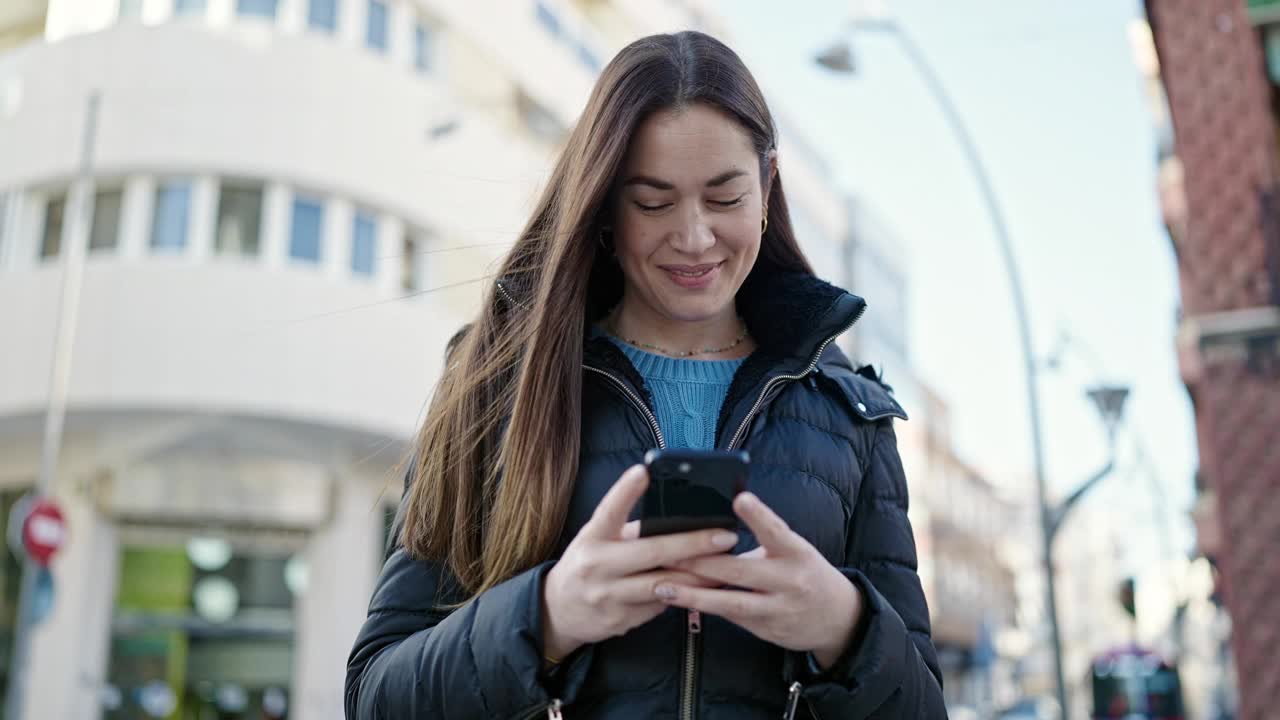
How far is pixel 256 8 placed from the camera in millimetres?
17594

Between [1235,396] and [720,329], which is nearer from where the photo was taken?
[720,329]

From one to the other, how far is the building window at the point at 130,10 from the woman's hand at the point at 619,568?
58.6ft

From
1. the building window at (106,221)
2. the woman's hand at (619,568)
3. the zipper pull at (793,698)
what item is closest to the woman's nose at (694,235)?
the woman's hand at (619,568)

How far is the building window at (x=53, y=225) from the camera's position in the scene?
1750 cm

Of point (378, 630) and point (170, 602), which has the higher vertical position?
point (170, 602)

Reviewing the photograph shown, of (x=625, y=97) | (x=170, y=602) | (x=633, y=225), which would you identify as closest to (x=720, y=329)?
(x=633, y=225)

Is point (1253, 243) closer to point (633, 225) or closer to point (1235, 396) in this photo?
point (1235, 396)

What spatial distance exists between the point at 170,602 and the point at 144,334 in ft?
13.5

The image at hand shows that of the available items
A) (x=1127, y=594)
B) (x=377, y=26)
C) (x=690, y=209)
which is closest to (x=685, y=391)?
(x=690, y=209)

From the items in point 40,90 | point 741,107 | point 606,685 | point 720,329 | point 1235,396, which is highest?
point 40,90

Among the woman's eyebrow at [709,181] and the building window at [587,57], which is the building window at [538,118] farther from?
the woman's eyebrow at [709,181]

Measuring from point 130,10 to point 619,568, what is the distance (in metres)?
18.1

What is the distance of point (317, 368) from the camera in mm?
16953

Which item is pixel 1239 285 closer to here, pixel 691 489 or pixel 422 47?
pixel 691 489
